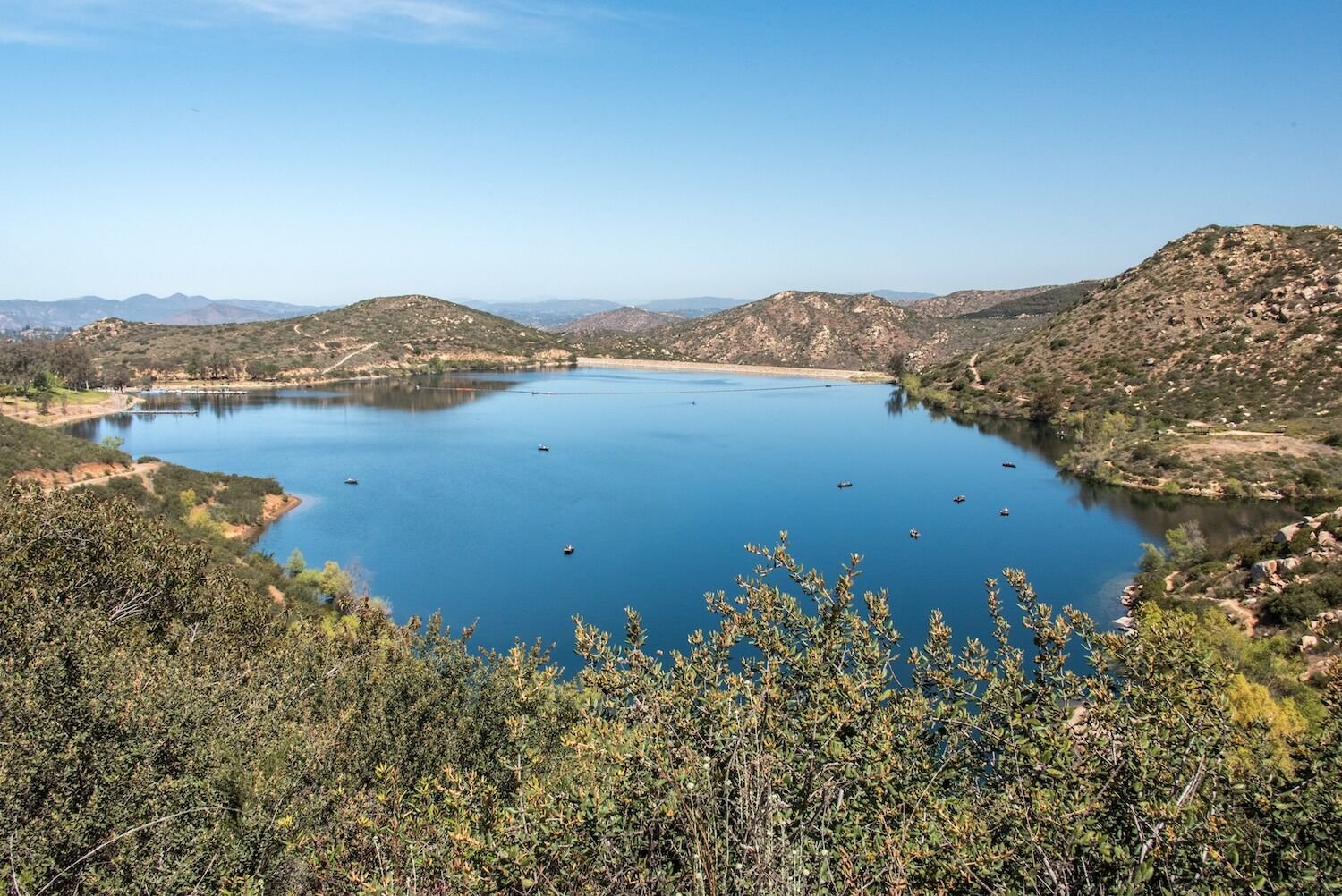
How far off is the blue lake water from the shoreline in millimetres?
→ 45463

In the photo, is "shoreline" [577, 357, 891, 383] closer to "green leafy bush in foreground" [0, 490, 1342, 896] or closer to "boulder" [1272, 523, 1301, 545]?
"boulder" [1272, 523, 1301, 545]

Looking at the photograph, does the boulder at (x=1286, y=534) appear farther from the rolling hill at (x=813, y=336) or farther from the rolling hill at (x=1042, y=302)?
the rolling hill at (x=1042, y=302)

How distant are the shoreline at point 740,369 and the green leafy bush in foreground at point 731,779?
125 m

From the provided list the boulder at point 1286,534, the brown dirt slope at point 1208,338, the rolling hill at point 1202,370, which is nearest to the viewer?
the boulder at point 1286,534

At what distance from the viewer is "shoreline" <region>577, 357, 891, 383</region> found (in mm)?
135625

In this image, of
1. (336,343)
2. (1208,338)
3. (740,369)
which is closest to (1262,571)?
(1208,338)

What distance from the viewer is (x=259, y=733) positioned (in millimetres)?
11352

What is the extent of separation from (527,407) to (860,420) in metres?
38.6

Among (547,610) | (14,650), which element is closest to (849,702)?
(14,650)

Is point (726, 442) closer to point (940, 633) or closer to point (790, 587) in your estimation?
point (790, 587)

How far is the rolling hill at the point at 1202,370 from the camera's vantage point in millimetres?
49969

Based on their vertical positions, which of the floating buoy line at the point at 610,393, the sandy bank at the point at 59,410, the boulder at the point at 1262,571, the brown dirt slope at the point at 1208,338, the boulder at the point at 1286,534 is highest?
the brown dirt slope at the point at 1208,338

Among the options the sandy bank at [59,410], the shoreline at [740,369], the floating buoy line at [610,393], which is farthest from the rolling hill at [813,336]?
the sandy bank at [59,410]

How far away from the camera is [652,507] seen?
159 feet
